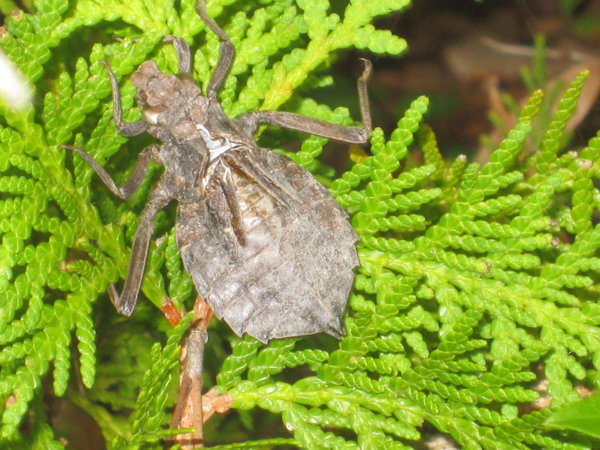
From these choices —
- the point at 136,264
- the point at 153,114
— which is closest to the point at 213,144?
the point at 153,114

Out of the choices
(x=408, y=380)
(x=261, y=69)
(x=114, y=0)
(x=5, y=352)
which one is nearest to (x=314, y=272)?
(x=408, y=380)

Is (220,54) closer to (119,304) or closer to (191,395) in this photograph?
(119,304)

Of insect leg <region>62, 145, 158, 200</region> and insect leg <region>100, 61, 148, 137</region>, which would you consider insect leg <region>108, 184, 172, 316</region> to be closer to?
insect leg <region>62, 145, 158, 200</region>

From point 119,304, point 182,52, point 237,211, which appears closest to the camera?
point 237,211

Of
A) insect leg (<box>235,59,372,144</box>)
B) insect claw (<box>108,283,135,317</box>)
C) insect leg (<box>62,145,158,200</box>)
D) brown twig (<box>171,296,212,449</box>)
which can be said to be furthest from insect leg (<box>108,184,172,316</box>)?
insect leg (<box>235,59,372,144</box>)

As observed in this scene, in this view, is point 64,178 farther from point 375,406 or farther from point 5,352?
point 375,406

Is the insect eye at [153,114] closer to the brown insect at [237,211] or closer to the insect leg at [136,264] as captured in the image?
the brown insect at [237,211]

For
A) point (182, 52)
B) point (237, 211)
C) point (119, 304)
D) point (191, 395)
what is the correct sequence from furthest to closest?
point (182, 52)
point (119, 304)
point (237, 211)
point (191, 395)
